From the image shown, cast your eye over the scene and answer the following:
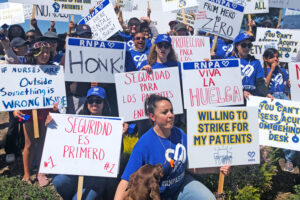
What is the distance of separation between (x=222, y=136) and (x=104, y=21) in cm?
405

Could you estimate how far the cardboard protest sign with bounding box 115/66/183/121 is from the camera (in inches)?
169

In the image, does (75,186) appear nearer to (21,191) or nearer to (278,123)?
(21,191)

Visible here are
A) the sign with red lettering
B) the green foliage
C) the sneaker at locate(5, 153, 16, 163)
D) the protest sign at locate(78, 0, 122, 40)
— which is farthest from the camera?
the protest sign at locate(78, 0, 122, 40)

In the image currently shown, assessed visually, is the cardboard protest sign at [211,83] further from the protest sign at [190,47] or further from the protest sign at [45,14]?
the protest sign at [45,14]

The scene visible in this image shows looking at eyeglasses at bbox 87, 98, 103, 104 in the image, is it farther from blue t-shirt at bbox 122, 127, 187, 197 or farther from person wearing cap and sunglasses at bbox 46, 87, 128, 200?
blue t-shirt at bbox 122, 127, 187, 197

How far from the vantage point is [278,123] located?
15.0 feet

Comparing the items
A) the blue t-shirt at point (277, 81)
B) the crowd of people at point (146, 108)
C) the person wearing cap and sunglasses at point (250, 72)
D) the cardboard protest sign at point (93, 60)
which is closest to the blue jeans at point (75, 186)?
the crowd of people at point (146, 108)

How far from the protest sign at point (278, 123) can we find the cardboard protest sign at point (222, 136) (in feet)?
3.10

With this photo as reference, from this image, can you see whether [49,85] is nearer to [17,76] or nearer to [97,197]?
[17,76]

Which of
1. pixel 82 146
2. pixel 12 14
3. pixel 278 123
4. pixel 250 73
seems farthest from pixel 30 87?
pixel 12 14

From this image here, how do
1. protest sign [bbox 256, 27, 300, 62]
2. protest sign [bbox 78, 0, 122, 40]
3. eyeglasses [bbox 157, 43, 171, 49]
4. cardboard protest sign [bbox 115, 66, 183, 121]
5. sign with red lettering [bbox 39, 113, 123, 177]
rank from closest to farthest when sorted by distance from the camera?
1. sign with red lettering [bbox 39, 113, 123, 177]
2. cardboard protest sign [bbox 115, 66, 183, 121]
3. eyeglasses [bbox 157, 43, 171, 49]
4. protest sign [bbox 78, 0, 122, 40]
5. protest sign [bbox 256, 27, 300, 62]

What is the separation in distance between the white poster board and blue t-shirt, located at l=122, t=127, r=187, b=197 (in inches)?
138

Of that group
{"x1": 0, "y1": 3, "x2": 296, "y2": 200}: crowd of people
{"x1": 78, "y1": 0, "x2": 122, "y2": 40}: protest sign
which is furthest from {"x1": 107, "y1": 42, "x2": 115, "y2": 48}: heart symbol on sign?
{"x1": 78, "y1": 0, "x2": 122, "y2": 40}: protest sign

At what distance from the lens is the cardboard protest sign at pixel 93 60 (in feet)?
14.5
